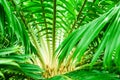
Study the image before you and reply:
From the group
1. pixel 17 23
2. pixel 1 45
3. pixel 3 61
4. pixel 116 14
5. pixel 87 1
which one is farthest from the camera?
pixel 1 45

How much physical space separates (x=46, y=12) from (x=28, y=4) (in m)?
0.15

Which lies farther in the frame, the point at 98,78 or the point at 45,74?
the point at 45,74

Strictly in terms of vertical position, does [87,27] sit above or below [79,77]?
above

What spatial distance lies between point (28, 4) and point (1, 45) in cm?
51

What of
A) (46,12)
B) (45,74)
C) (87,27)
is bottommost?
(45,74)

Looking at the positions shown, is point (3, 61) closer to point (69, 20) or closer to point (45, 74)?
point (45, 74)

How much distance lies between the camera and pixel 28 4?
1926 mm

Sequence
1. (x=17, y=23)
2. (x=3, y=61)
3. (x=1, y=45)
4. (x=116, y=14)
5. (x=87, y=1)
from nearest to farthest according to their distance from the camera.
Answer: (x=116, y=14) < (x=3, y=61) < (x=17, y=23) < (x=87, y=1) < (x=1, y=45)

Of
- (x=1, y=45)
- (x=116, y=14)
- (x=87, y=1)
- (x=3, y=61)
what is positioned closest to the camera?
(x=116, y=14)

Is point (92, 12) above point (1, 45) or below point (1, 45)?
above

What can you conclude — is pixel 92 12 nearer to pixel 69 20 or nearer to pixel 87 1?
pixel 87 1

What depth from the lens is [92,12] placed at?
1967 millimetres

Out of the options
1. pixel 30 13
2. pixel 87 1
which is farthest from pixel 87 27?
pixel 30 13

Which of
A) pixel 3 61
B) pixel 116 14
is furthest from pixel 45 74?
pixel 116 14
